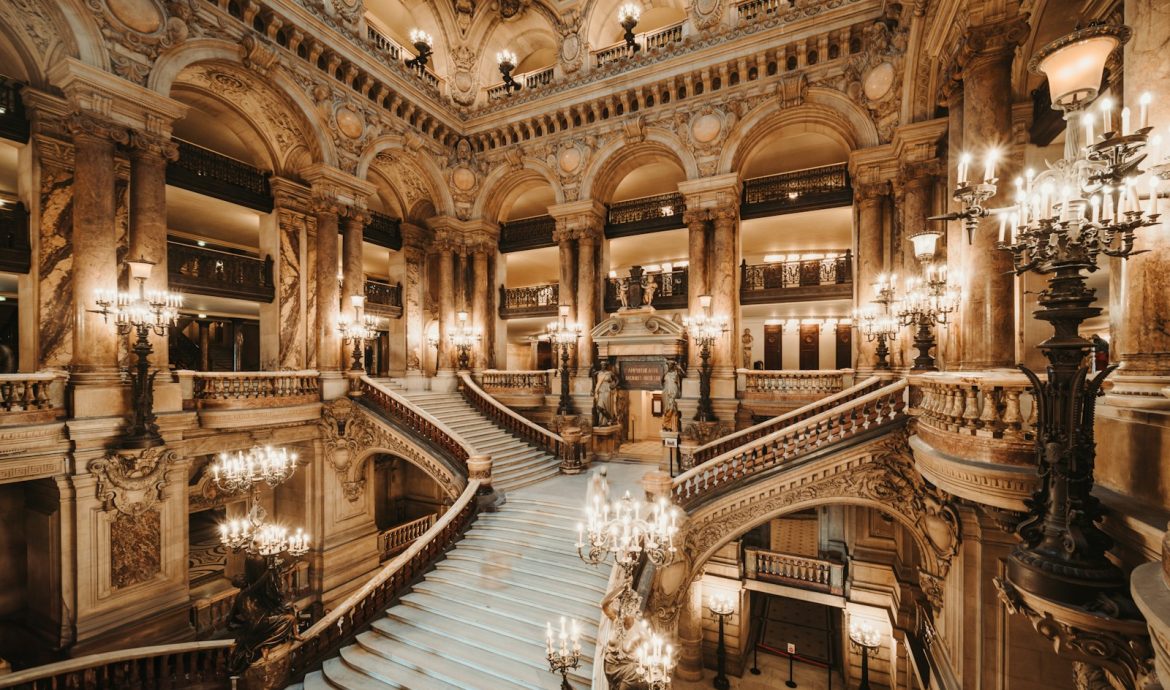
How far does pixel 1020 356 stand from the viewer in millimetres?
8719

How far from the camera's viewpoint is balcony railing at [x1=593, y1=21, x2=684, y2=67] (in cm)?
1381

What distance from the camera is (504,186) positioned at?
54.5ft

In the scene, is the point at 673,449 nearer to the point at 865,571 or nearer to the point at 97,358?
the point at 865,571

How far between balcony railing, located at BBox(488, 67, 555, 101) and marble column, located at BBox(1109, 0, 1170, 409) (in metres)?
14.8

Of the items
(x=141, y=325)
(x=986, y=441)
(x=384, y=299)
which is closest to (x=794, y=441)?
(x=986, y=441)

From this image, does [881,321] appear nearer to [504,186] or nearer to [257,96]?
[504,186]

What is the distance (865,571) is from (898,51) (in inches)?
515

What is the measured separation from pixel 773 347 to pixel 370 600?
16434 millimetres

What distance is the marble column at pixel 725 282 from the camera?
41.5ft

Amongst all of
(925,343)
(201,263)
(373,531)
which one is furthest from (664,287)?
(201,263)

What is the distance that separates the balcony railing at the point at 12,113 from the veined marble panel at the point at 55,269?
703mm

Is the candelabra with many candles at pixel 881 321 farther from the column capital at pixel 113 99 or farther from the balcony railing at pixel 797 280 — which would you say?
the column capital at pixel 113 99

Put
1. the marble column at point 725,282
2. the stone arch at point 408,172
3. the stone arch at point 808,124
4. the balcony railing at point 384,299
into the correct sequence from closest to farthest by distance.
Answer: the stone arch at point 808,124
the marble column at point 725,282
the stone arch at point 408,172
the balcony railing at point 384,299

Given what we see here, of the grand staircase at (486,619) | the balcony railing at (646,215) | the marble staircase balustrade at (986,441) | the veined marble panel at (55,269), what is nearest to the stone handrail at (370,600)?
the grand staircase at (486,619)
